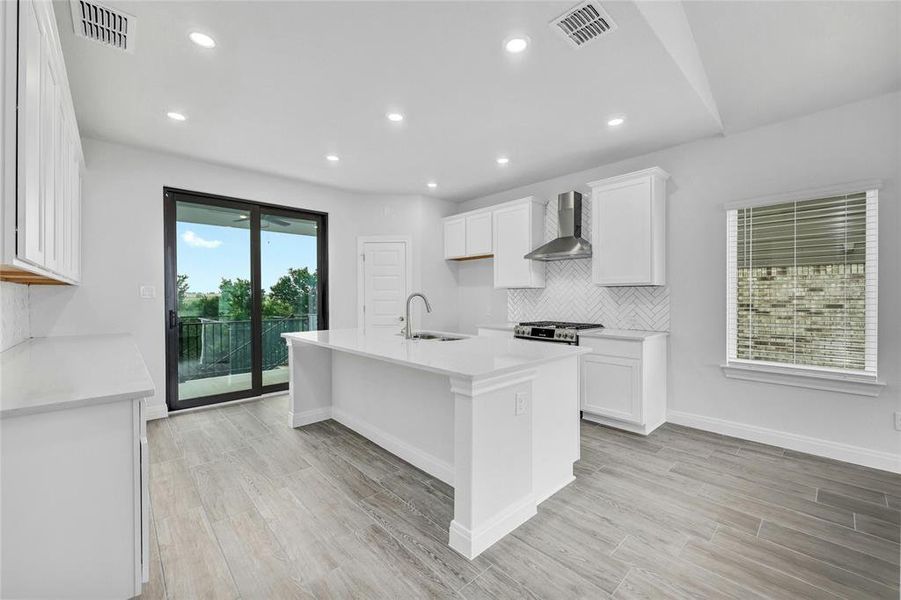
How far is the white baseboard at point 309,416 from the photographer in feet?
11.6

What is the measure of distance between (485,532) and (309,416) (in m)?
2.29

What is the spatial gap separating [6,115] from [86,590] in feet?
5.29

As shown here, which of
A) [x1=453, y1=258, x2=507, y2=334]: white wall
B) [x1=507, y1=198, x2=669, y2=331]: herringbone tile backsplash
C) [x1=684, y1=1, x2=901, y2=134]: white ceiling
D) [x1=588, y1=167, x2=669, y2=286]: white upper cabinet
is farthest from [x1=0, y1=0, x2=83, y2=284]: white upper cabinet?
[x1=453, y1=258, x2=507, y2=334]: white wall

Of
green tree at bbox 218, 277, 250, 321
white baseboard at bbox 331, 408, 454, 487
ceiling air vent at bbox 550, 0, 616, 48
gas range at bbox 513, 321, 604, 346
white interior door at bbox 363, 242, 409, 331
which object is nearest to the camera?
ceiling air vent at bbox 550, 0, 616, 48

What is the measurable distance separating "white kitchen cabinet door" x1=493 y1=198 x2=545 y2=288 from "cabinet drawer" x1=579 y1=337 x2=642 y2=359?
119 centimetres

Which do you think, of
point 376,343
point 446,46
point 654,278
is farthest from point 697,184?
point 376,343

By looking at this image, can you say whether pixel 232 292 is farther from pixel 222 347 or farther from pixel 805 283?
pixel 805 283

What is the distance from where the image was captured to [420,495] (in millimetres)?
2369

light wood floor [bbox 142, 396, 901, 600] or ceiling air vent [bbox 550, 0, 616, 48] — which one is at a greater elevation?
ceiling air vent [bbox 550, 0, 616, 48]

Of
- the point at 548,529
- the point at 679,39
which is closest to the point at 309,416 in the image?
the point at 548,529

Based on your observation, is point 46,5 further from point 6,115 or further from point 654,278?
point 654,278

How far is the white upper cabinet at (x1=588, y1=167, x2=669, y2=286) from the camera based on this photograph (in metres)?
3.62

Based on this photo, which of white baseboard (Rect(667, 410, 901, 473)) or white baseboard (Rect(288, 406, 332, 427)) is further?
white baseboard (Rect(288, 406, 332, 427))

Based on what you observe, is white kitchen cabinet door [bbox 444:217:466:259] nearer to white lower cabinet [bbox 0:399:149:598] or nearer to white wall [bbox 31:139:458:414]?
white wall [bbox 31:139:458:414]
